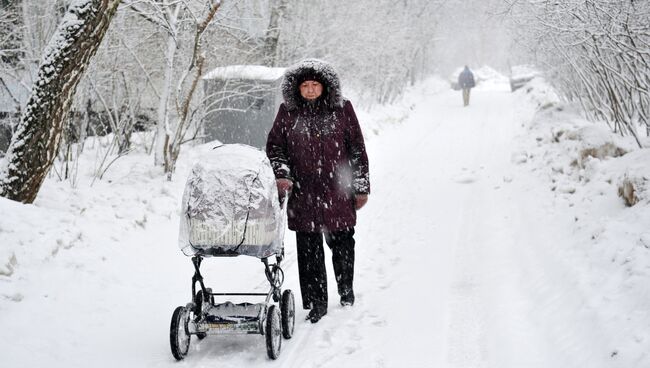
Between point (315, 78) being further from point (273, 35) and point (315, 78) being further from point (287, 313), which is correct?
point (273, 35)

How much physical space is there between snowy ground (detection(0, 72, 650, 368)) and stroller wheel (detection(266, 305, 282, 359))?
15 centimetres

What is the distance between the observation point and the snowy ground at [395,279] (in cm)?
425

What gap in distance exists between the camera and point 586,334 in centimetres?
434

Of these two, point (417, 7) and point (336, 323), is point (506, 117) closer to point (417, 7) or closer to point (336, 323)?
point (417, 7)

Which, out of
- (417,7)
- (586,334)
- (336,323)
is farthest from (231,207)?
(417,7)

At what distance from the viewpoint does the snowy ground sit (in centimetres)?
425

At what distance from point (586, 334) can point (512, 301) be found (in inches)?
39.0

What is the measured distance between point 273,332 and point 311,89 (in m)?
1.99

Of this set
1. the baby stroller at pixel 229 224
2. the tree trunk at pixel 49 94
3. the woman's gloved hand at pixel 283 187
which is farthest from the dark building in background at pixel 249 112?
the baby stroller at pixel 229 224

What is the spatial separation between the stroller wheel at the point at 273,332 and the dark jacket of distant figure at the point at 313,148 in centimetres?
101

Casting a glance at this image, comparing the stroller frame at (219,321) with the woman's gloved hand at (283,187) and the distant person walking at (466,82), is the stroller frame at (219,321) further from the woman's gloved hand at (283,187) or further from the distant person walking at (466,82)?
the distant person walking at (466,82)

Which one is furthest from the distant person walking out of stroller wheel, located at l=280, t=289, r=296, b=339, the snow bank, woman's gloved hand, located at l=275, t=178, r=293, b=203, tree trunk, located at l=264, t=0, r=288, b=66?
stroller wheel, located at l=280, t=289, r=296, b=339

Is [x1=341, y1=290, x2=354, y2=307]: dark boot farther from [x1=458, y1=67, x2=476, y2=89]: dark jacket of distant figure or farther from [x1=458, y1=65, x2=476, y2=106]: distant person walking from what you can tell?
[x1=458, y1=67, x2=476, y2=89]: dark jacket of distant figure

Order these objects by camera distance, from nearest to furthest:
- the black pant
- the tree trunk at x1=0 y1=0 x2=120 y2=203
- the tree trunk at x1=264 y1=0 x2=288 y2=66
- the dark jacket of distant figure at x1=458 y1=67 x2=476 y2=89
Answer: the black pant → the tree trunk at x1=0 y1=0 x2=120 y2=203 → the tree trunk at x1=264 y1=0 x2=288 y2=66 → the dark jacket of distant figure at x1=458 y1=67 x2=476 y2=89
